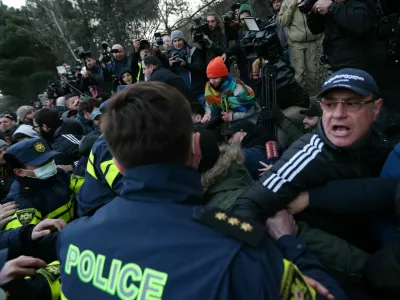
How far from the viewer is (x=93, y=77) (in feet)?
26.2

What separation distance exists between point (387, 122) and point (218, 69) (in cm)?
213

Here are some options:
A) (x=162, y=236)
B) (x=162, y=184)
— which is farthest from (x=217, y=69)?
(x=162, y=236)

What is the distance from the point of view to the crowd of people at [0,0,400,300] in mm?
927

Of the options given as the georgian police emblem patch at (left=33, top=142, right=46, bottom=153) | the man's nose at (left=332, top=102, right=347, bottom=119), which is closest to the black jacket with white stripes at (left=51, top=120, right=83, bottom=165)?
the georgian police emblem patch at (left=33, top=142, right=46, bottom=153)

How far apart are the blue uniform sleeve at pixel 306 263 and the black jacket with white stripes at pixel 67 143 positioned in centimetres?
365

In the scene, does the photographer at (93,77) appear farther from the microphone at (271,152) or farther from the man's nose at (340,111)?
the man's nose at (340,111)

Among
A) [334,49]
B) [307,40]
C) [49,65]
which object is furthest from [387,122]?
[49,65]

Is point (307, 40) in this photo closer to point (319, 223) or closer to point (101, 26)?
point (319, 223)

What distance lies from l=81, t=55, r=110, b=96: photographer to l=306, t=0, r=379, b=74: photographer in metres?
5.46

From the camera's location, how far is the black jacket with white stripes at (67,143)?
14.8ft

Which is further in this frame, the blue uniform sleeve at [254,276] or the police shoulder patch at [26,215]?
the police shoulder patch at [26,215]

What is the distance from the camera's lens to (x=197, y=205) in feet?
3.41

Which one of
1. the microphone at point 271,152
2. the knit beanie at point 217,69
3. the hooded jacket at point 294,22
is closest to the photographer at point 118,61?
the knit beanie at point 217,69

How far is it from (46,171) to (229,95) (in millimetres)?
2368
